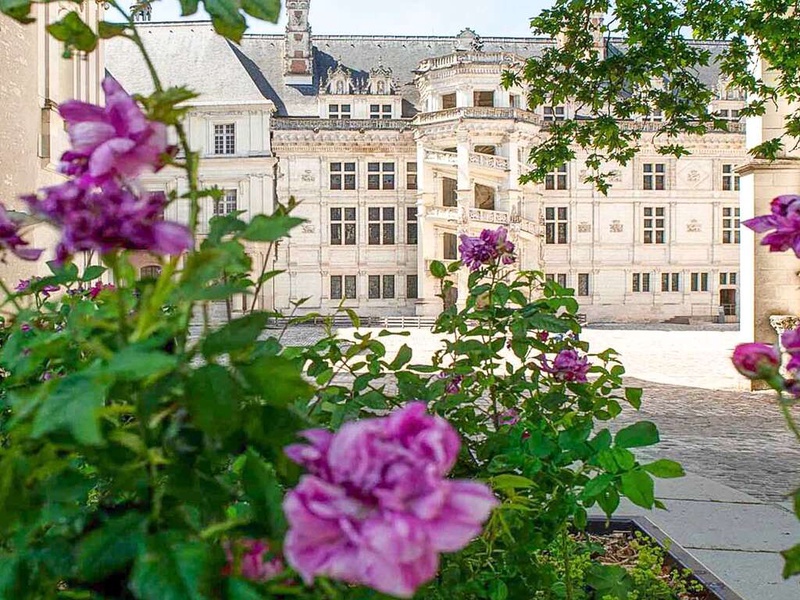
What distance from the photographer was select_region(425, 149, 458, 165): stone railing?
100ft

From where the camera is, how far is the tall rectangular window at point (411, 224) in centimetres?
3231

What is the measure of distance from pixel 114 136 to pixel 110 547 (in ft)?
1.10

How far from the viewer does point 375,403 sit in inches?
62.4

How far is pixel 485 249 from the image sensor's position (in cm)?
235

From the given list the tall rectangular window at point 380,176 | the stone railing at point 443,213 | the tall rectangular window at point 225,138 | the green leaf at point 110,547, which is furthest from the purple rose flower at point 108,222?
the tall rectangular window at point 225,138

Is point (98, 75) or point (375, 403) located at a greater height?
point (98, 75)

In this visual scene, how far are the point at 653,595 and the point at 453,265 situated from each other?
3.92 ft

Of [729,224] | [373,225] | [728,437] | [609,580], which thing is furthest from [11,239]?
[729,224]

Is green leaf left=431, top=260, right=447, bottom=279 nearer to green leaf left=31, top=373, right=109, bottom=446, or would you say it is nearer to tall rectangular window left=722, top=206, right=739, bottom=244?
green leaf left=31, top=373, right=109, bottom=446

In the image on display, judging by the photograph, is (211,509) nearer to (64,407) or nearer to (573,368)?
(64,407)

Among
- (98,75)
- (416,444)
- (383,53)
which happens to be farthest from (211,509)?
(383,53)

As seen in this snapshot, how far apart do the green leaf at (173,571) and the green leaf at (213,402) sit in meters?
0.09

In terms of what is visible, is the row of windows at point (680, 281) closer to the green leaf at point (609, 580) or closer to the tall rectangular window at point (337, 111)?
the tall rectangular window at point (337, 111)

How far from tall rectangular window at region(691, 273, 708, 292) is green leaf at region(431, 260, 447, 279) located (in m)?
33.7
